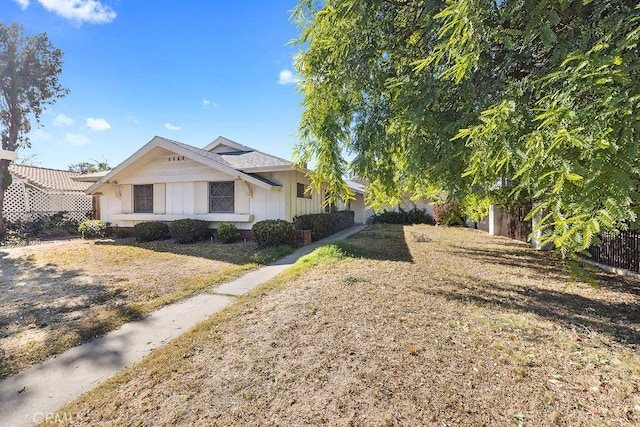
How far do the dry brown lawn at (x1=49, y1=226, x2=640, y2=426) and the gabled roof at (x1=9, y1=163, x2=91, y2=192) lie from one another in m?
20.1

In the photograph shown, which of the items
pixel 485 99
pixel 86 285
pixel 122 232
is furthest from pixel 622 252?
pixel 122 232

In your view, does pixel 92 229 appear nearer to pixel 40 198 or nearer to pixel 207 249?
pixel 40 198

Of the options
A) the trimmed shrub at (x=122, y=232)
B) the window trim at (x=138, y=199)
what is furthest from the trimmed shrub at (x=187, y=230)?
the trimmed shrub at (x=122, y=232)

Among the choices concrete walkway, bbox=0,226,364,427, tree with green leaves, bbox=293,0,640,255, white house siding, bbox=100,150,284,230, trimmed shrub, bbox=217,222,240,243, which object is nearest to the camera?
tree with green leaves, bbox=293,0,640,255

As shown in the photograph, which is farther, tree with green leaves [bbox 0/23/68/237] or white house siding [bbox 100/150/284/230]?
tree with green leaves [bbox 0/23/68/237]

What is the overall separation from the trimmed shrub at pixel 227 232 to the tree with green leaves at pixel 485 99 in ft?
21.5

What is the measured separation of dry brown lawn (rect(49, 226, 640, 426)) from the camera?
8.14 ft

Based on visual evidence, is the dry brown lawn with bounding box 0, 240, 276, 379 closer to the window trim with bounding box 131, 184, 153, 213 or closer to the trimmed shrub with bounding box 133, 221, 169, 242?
the trimmed shrub with bounding box 133, 221, 169, 242

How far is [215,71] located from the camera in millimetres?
11945

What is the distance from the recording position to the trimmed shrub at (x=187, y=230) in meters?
12.0

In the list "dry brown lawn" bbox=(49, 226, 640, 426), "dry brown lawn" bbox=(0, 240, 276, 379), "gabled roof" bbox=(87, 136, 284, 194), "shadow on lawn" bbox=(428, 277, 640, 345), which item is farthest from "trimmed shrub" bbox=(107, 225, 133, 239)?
"shadow on lawn" bbox=(428, 277, 640, 345)

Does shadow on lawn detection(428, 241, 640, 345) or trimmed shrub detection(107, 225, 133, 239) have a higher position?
trimmed shrub detection(107, 225, 133, 239)

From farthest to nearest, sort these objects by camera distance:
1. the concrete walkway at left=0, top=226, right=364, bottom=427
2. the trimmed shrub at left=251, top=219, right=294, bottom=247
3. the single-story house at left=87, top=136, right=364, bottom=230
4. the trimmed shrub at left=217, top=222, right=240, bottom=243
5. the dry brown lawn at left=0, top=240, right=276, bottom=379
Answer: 1. the single-story house at left=87, top=136, right=364, bottom=230
2. the trimmed shrub at left=217, top=222, right=240, bottom=243
3. the trimmed shrub at left=251, top=219, right=294, bottom=247
4. the dry brown lawn at left=0, top=240, right=276, bottom=379
5. the concrete walkway at left=0, top=226, right=364, bottom=427

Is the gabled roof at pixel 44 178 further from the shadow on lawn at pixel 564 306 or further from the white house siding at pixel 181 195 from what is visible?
the shadow on lawn at pixel 564 306
